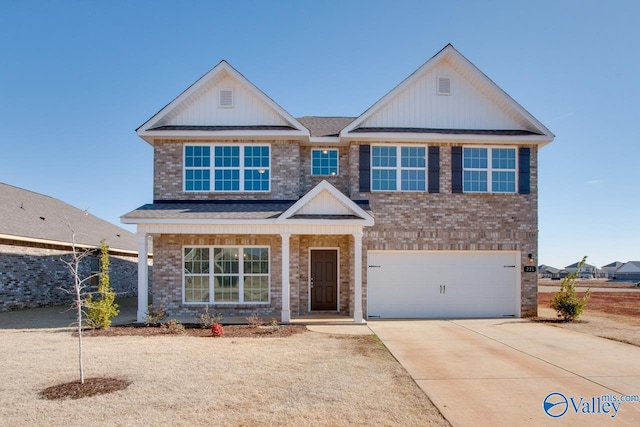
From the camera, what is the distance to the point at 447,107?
1520cm

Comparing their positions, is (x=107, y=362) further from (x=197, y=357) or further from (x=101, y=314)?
(x=101, y=314)

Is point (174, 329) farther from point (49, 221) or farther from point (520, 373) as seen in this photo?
point (49, 221)

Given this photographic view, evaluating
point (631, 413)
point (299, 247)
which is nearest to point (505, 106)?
point (299, 247)

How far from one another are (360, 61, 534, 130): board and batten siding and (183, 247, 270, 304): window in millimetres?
6409

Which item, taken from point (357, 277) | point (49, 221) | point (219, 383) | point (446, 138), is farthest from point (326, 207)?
point (49, 221)

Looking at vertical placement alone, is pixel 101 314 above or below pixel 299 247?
below

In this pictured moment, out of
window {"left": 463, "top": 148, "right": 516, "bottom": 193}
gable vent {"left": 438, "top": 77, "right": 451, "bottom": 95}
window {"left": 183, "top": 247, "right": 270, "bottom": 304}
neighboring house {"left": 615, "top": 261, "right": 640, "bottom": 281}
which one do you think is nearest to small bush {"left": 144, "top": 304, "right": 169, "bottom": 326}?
window {"left": 183, "top": 247, "right": 270, "bottom": 304}

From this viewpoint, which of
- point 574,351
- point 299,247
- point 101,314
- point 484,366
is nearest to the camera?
point 484,366

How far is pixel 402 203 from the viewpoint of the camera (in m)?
14.7

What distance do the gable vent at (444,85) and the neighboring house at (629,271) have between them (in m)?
71.9

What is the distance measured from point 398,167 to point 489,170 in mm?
3220

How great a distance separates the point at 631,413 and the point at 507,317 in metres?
9.17

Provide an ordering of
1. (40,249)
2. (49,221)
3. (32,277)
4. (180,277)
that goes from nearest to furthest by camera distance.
Answer: (180,277) < (32,277) < (40,249) < (49,221)

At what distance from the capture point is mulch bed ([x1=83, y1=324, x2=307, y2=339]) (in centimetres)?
1130
